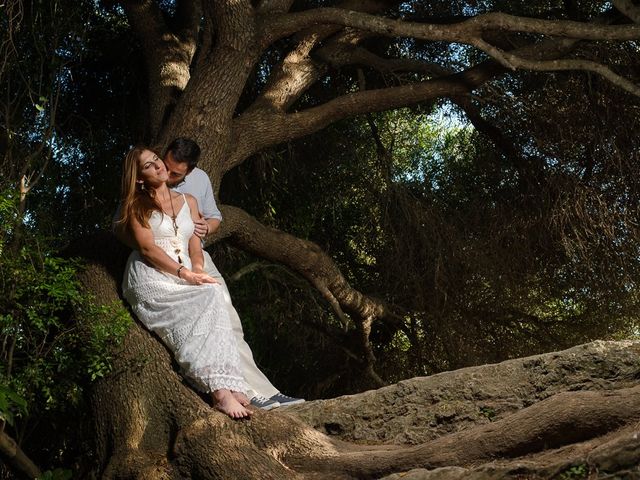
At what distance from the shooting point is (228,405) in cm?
606

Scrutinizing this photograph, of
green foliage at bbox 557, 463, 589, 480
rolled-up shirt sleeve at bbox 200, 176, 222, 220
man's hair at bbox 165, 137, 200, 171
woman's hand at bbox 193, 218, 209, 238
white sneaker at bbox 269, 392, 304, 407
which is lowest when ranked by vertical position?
green foliage at bbox 557, 463, 589, 480

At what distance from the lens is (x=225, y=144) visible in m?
8.16

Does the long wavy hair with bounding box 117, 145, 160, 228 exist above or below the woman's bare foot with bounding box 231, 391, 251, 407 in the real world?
above

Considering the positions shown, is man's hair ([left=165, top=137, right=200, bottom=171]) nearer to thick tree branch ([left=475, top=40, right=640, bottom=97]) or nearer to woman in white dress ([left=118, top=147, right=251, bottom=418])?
woman in white dress ([left=118, top=147, right=251, bottom=418])

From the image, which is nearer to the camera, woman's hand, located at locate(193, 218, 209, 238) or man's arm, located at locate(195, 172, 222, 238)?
woman's hand, located at locate(193, 218, 209, 238)

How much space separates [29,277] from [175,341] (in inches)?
44.6

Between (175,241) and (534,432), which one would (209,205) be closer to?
(175,241)

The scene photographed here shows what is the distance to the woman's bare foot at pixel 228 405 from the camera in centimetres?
601

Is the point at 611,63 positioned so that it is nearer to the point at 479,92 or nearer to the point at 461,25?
the point at 479,92

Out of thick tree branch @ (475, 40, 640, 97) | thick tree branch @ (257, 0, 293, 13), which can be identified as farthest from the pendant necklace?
thick tree branch @ (475, 40, 640, 97)

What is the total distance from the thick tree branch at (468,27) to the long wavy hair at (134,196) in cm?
239

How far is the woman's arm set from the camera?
6539mm

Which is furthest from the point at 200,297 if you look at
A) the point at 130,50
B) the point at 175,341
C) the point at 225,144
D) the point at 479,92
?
the point at 479,92

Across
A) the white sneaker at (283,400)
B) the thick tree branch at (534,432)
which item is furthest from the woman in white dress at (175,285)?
the thick tree branch at (534,432)
